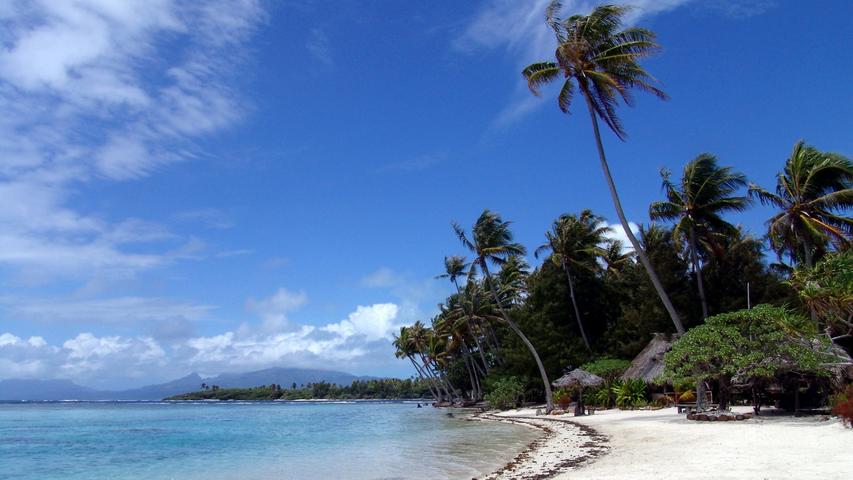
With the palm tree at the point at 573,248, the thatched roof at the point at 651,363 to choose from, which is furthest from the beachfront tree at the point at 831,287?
the palm tree at the point at 573,248

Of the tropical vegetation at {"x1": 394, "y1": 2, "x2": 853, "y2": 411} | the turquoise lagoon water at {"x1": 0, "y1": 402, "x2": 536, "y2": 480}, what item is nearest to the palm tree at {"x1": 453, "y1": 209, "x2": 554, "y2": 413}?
the tropical vegetation at {"x1": 394, "y1": 2, "x2": 853, "y2": 411}

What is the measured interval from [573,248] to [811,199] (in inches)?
570

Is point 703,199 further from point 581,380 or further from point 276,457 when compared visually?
point 276,457

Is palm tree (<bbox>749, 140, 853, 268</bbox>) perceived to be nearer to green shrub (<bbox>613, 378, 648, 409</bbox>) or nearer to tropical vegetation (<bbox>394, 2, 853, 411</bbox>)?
tropical vegetation (<bbox>394, 2, 853, 411</bbox>)

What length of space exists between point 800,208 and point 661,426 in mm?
11864

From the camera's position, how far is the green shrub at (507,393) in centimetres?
3834

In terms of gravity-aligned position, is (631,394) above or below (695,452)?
above

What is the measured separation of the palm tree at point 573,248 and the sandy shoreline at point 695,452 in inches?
718

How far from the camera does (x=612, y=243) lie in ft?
145

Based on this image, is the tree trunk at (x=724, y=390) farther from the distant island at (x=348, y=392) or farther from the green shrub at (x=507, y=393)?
the distant island at (x=348, y=392)

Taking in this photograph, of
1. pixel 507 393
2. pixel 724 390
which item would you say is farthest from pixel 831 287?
pixel 507 393

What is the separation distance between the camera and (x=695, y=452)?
1153 centimetres

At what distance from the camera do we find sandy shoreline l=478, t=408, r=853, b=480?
29.7 feet

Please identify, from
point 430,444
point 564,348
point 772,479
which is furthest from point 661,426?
point 564,348
